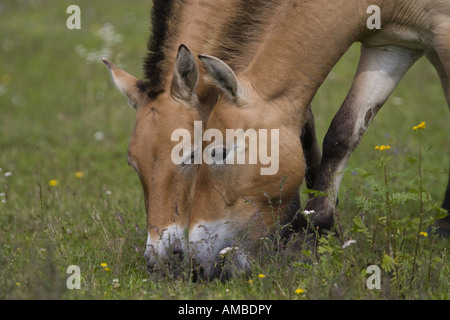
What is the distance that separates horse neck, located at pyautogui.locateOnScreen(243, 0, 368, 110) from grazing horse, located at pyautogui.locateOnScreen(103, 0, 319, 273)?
0.49 ft

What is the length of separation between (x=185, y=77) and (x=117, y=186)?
2.50 metres

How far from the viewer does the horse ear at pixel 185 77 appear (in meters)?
4.21

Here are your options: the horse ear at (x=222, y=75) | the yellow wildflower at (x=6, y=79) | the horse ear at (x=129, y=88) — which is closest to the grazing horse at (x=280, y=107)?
the horse ear at (x=222, y=75)

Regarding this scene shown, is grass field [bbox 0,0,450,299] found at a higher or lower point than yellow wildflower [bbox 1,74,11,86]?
lower

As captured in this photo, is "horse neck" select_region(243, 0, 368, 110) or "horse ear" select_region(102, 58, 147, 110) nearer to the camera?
"horse neck" select_region(243, 0, 368, 110)

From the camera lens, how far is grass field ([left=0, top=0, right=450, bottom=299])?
145 inches

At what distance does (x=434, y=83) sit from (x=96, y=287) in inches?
285

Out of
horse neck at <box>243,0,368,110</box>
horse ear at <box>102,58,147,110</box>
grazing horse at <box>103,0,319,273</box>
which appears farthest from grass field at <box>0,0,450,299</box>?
horse ear at <box>102,58,147,110</box>

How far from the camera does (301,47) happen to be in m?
4.35

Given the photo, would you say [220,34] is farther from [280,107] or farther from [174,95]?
[280,107]

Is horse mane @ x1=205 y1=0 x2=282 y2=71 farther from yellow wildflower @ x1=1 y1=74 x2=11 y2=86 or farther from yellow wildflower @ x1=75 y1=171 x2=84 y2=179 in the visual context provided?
yellow wildflower @ x1=1 y1=74 x2=11 y2=86

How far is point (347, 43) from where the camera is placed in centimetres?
452

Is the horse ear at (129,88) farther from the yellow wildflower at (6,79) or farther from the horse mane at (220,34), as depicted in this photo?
the yellow wildflower at (6,79)

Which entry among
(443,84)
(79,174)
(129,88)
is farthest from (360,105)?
(79,174)
